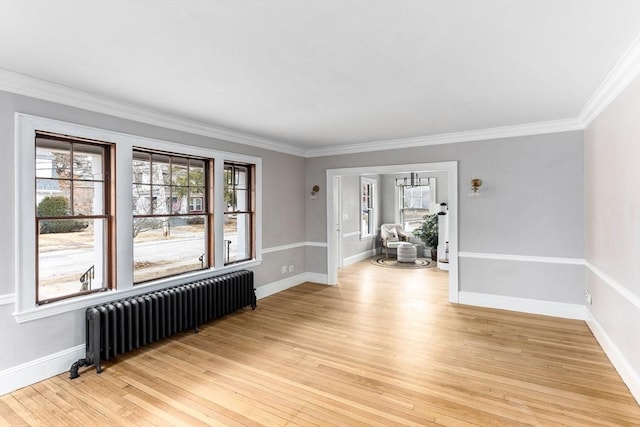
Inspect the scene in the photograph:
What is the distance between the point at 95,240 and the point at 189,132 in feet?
5.44

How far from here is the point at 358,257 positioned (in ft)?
Answer: 28.7

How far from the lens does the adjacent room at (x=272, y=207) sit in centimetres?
212

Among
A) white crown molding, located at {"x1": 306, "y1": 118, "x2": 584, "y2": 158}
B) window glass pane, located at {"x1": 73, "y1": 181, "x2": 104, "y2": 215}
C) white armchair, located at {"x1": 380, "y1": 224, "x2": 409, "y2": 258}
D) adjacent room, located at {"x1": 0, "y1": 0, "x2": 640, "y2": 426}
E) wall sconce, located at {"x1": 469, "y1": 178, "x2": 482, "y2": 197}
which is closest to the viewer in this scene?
adjacent room, located at {"x1": 0, "y1": 0, "x2": 640, "y2": 426}

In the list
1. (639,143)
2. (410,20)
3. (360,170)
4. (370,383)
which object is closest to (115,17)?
(410,20)

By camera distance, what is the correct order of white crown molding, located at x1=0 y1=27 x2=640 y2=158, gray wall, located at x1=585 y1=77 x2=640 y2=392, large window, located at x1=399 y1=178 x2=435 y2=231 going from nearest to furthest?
gray wall, located at x1=585 y1=77 x2=640 y2=392 → white crown molding, located at x1=0 y1=27 x2=640 y2=158 → large window, located at x1=399 y1=178 x2=435 y2=231

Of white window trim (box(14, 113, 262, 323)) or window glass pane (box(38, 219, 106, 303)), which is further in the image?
window glass pane (box(38, 219, 106, 303))

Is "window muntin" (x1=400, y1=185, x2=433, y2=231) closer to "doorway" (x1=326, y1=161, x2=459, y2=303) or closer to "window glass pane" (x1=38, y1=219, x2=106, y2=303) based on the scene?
"doorway" (x1=326, y1=161, x2=459, y2=303)

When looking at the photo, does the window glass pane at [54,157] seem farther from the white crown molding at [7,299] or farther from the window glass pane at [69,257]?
the white crown molding at [7,299]

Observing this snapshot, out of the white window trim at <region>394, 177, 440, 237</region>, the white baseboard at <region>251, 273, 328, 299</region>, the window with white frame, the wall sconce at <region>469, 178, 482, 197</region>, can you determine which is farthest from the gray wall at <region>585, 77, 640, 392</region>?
the window with white frame

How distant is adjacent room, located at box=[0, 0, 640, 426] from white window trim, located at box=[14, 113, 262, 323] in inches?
0.8

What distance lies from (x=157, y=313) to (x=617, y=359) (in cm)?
440

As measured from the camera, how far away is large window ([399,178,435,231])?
9547 mm

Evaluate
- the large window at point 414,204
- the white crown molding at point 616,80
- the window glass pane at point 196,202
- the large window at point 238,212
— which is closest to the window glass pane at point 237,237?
the large window at point 238,212

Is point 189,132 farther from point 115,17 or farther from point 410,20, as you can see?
point 410,20
